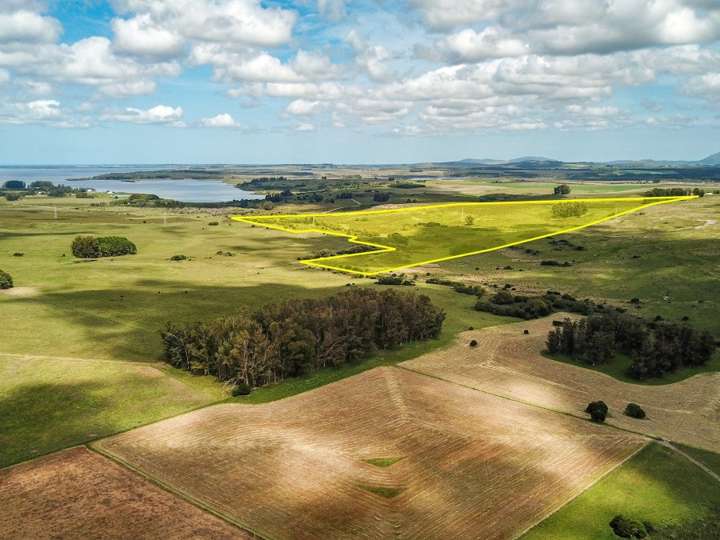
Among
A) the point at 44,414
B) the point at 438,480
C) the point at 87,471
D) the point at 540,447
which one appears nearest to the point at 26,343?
the point at 44,414

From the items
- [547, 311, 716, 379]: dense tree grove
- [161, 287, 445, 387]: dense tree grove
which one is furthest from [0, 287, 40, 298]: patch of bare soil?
[547, 311, 716, 379]: dense tree grove

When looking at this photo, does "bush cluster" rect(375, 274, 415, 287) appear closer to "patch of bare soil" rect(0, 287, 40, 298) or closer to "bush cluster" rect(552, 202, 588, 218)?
"bush cluster" rect(552, 202, 588, 218)

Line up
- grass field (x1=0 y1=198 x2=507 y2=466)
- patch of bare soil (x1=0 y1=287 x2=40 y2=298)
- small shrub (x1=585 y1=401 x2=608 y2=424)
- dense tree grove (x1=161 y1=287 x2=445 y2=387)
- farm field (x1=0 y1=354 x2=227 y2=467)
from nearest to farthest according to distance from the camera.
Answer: farm field (x1=0 y1=354 x2=227 y2=467), grass field (x1=0 y1=198 x2=507 y2=466), small shrub (x1=585 y1=401 x2=608 y2=424), dense tree grove (x1=161 y1=287 x2=445 y2=387), patch of bare soil (x1=0 y1=287 x2=40 y2=298)

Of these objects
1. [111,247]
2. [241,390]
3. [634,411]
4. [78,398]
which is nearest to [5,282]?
[111,247]

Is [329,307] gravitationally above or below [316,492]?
above

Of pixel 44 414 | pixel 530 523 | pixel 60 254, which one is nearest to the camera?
pixel 530 523

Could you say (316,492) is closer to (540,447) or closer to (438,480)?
(438,480)

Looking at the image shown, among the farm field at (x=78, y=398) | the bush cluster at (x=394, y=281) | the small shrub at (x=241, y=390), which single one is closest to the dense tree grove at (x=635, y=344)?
the small shrub at (x=241, y=390)
